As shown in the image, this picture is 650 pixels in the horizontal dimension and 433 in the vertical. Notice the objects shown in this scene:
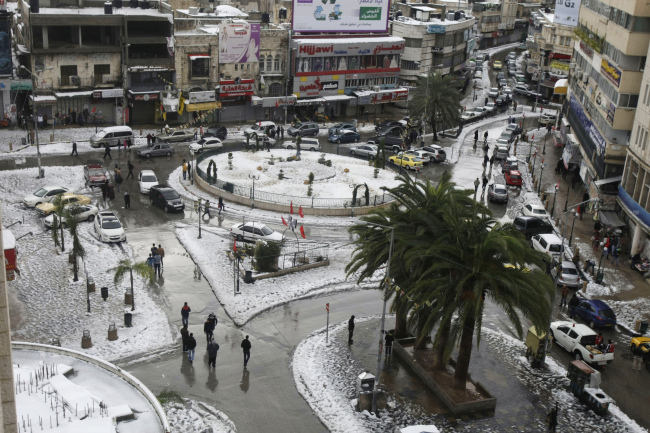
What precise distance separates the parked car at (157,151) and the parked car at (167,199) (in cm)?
1108

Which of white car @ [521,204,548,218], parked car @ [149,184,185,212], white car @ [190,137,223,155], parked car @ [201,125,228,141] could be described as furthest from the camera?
parked car @ [201,125,228,141]

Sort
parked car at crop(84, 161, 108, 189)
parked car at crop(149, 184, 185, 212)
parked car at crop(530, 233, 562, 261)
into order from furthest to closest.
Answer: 1. parked car at crop(84, 161, 108, 189)
2. parked car at crop(149, 184, 185, 212)
3. parked car at crop(530, 233, 562, 261)

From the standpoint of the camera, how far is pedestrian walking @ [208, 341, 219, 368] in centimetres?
3067

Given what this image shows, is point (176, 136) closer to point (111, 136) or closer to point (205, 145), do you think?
point (205, 145)

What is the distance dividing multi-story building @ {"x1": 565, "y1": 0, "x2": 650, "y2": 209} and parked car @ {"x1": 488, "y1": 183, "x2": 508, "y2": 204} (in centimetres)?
605

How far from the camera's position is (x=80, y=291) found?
1452 inches

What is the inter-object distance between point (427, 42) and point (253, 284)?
6053 centimetres

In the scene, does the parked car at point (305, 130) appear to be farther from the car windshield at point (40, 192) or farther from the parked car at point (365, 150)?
the car windshield at point (40, 192)

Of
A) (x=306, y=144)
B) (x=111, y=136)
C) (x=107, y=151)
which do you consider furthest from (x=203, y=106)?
(x=107, y=151)

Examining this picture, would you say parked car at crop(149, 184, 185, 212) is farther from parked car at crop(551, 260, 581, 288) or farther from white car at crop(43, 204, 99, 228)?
parked car at crop(551, 260, 581, 288)

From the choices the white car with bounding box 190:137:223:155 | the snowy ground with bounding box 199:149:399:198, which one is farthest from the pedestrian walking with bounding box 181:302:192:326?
the white car with bounding box 190:137:223:155

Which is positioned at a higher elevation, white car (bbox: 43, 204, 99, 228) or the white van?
the white van

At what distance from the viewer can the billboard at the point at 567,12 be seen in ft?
316

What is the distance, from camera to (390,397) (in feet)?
97.9
